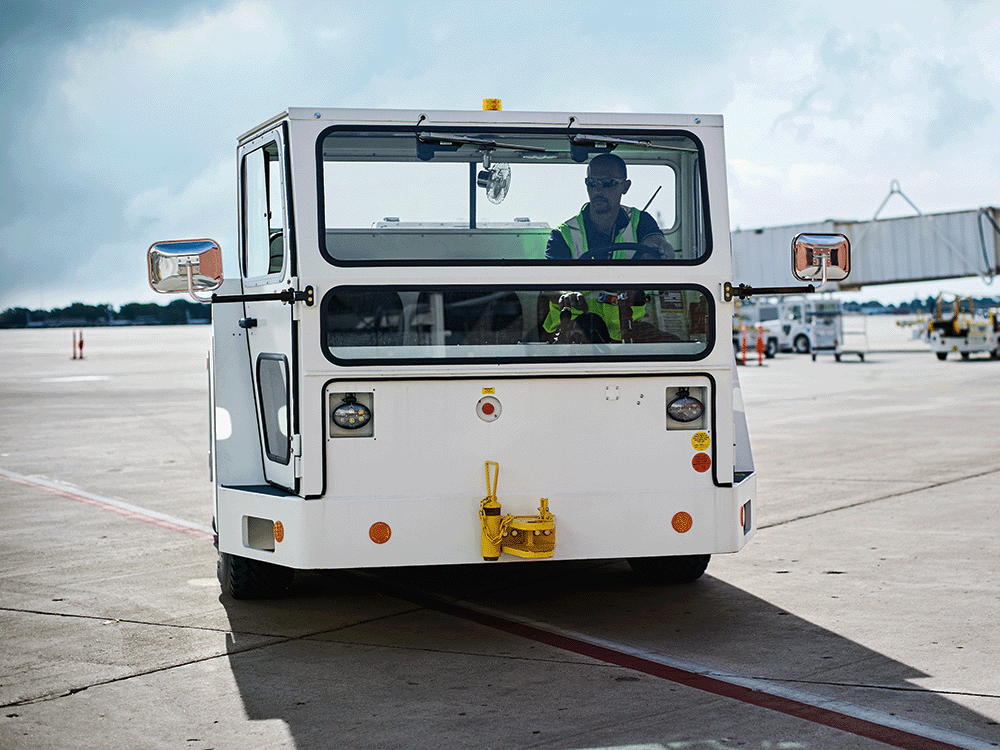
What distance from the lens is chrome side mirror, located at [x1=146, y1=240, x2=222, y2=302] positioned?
5.28 metres

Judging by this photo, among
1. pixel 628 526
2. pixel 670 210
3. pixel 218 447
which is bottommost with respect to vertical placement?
pixel 628 526

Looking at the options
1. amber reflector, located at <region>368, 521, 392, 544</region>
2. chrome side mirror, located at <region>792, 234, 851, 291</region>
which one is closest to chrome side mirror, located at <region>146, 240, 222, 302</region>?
amber reflector, located at <region>368, 521, 392, 544</region>

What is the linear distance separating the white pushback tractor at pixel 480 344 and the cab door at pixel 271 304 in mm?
22

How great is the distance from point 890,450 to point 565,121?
8.98 m

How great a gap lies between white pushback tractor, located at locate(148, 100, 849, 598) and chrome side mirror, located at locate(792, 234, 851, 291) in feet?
0.04

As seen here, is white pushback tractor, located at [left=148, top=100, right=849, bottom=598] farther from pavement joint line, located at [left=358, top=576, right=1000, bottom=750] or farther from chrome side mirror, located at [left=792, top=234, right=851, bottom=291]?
pavement joint line, located at [left=358, top=576, right=1000, bottom=750]

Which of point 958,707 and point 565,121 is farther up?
point 565,121

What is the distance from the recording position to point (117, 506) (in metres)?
10.2

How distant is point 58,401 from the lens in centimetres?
2197

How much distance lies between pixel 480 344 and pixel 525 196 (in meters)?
0.84

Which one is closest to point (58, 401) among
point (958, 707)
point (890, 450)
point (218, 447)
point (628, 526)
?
point (890, 450)

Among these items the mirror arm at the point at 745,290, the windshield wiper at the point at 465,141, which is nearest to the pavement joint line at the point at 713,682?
the mirror arm at the point at 745,290

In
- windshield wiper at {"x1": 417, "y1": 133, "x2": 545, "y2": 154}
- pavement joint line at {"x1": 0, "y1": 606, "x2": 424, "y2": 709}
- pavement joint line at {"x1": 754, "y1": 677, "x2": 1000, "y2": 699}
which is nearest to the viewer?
pavement joint line at {"x1": 754, "y1": 677, "x2": 1000, "y2": 699}

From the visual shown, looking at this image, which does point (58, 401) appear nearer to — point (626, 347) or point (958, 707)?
point (626, 347)
